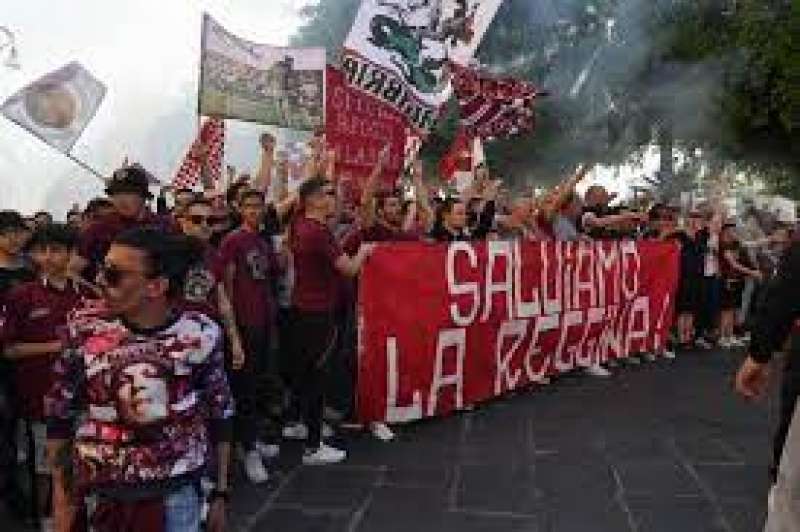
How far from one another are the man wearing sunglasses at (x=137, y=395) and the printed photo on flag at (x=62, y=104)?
6.54 metres

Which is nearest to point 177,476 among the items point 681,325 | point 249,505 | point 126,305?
point 126,305

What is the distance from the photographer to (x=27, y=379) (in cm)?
555

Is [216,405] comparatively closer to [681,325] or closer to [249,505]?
[249,505]

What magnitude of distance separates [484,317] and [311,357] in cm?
224

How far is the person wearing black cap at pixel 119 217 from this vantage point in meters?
5.66

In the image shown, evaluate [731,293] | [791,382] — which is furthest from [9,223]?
[731,293]

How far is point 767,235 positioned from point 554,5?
19.2ft

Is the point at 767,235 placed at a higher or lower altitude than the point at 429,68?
lower

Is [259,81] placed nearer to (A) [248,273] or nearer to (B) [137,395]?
(A) [248,273]

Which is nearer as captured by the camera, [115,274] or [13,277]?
[115,274]

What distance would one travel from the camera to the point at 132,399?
3232 millimetres

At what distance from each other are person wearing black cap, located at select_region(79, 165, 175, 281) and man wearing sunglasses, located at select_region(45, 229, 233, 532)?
2.30 m

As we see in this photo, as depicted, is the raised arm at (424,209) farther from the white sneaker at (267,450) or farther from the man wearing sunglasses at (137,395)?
the man wearing sunglasses at (137,395)

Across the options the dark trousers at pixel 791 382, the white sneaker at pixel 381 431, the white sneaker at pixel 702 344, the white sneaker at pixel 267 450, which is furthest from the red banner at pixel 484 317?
Result: the dark trousers at pixel 791 382
